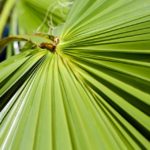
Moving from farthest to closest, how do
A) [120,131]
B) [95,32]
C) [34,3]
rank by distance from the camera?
[34,3] → [95,32] → [120,131]

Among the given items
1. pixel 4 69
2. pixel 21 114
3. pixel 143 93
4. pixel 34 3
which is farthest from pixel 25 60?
pixel 34 3

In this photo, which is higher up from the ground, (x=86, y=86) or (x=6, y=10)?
(x=6, y=10)

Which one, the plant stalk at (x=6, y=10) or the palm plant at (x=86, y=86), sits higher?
the plant stalk at (x=6, y=10)

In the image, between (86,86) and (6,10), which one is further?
(6,10)

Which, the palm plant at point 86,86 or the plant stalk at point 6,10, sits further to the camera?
the plant stalk at point 6,10

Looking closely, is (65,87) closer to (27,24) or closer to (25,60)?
(25,60)

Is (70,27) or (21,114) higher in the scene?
(70,27)

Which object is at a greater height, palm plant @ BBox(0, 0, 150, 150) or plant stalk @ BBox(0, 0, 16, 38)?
plant stalk @ BBox(0, 0, 16, 38)

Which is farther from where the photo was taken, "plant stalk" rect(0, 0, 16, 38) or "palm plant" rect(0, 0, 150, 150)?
"plant stalk" rect(0, 0, 16, 38)
